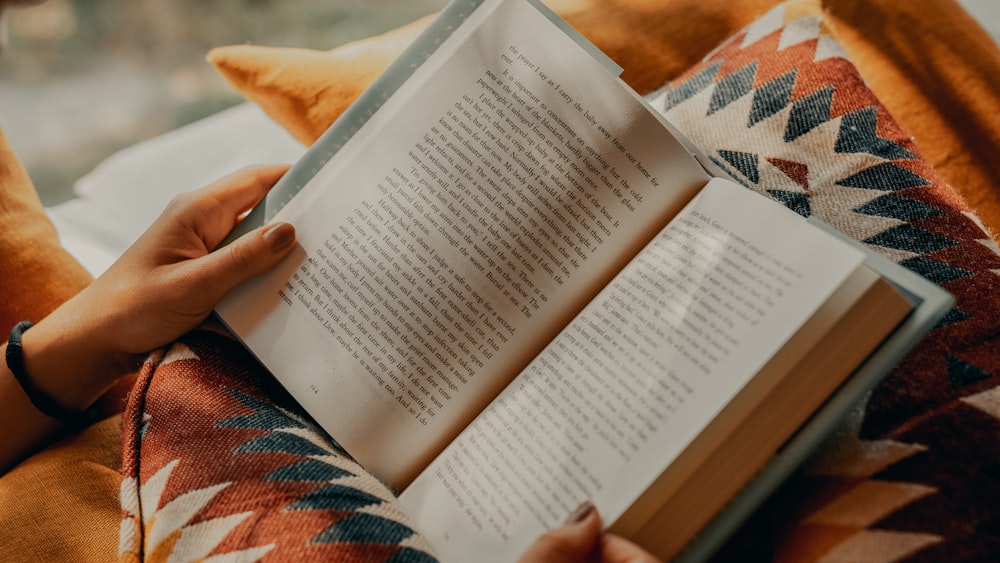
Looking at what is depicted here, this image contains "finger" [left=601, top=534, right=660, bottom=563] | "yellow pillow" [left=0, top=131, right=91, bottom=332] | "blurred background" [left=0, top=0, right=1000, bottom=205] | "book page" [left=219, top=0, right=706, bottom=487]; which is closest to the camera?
"finger" [left=601, top=534, right=660, bottom=563]

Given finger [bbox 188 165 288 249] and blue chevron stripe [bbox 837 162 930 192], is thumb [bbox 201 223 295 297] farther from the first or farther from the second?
blue chevron stripe [bbox 837 162 930 192]

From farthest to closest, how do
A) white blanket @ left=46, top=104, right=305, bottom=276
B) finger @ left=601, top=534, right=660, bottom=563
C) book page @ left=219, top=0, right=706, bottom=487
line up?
white blanket @ left=46, top=104, right=305, bottom=276 < book page @ left=219, top=0, right=706, bottom=487 < finger @ left=601, top=534, right=660, bottom=563

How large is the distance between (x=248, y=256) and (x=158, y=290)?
0.27 ft

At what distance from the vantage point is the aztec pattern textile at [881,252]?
41 cm

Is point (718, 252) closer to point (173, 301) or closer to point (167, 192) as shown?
point (173, 301)

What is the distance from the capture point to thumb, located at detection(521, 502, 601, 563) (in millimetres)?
404

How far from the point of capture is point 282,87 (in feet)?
2.72

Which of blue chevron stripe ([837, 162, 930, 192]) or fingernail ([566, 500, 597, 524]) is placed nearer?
fingernail ([566, 500, 597, 524])

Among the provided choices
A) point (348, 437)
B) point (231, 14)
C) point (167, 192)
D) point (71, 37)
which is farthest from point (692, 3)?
point (71, 37)

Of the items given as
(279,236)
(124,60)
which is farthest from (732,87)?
(124,60)

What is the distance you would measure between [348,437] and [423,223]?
160 millimetres

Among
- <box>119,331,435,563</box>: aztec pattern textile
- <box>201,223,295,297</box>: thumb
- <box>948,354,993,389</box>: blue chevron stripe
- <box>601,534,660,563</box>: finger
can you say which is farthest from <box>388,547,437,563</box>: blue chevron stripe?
<box>948,354,993,389</box>: blue chevron stripe

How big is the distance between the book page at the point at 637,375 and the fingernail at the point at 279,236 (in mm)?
197

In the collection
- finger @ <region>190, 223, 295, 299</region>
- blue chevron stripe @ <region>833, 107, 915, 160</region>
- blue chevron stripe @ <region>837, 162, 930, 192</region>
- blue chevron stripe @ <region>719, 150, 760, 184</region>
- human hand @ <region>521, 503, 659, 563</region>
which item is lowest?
finger @ <region>190, 223, 295, 299</region>
